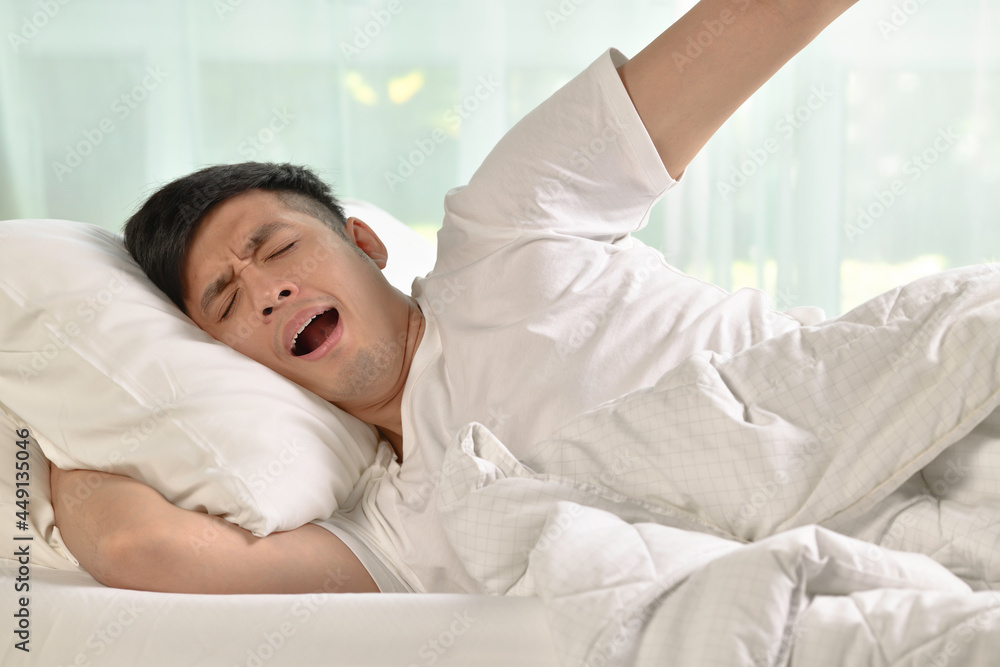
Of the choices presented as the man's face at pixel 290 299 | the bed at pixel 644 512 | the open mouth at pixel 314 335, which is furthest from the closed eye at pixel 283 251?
the bed at pixel 644 512

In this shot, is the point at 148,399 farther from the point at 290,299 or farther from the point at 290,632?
the point at 290,632

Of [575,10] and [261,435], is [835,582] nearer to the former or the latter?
[261,435]

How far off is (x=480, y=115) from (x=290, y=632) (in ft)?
5.94

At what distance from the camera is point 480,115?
87.9 inches

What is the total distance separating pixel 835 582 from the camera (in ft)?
1.91

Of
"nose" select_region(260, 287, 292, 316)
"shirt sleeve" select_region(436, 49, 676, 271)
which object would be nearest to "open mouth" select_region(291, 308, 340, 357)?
"nose" select_region(260, 287, 292, 316)

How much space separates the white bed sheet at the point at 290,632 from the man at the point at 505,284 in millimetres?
192

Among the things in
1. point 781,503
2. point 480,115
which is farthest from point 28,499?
point 480,115

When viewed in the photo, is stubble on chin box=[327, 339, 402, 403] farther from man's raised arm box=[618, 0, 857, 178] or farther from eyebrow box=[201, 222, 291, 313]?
man's raised arm box=[618, 0, 857, 178]

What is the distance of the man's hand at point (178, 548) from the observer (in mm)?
774

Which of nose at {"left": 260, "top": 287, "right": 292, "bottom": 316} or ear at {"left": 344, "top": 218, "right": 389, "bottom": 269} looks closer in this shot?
nose at {"left": 260, "top": 287, "right": 292, "bottom": 316}

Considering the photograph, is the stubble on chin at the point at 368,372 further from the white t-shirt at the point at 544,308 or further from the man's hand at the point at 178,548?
the man's hand at the point at 178,548

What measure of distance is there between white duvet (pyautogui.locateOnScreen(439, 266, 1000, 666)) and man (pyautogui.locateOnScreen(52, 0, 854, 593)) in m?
0.16

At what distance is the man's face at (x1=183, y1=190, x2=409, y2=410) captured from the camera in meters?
1.02
